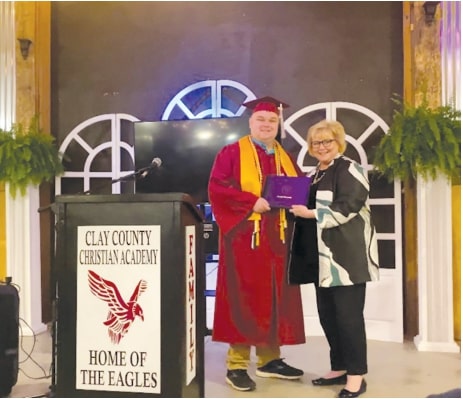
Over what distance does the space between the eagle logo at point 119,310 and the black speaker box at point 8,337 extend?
3.40 ft

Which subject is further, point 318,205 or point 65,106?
point 65,106

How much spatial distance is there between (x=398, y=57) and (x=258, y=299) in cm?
270

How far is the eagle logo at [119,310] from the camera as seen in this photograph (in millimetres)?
1937

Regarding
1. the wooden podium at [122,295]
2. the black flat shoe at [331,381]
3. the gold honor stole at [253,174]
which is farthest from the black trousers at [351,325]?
the wooden podium at [122,295]

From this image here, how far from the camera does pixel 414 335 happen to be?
4.24 metres

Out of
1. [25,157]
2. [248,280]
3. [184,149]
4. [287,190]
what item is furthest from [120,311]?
[25,157]

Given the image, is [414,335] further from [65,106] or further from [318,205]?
[65,106]

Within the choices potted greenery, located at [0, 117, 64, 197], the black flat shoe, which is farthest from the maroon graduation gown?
potted greenery, located at [0, 117, 64, 197]

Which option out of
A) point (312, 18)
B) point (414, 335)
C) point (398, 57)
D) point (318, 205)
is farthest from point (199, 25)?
point (414, 335)

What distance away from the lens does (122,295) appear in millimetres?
1937

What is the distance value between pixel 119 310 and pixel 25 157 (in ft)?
8.49

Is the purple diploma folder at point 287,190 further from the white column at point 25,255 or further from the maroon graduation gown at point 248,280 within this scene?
the white column at point 25,255

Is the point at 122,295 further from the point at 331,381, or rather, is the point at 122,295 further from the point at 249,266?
the point at 331,381

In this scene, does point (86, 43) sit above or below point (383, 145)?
above
